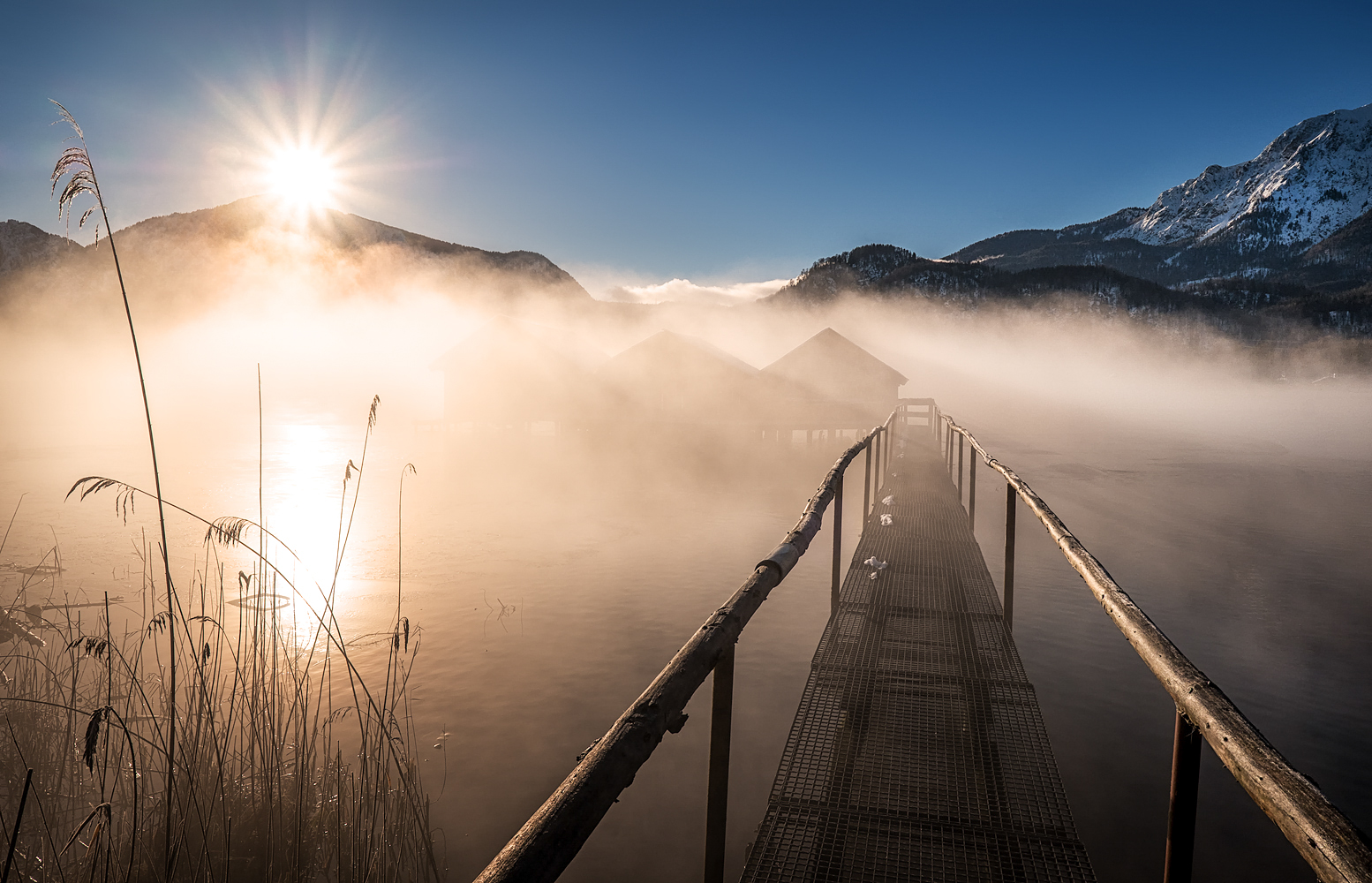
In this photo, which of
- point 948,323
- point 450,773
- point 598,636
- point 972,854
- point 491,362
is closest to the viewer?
point 972,854

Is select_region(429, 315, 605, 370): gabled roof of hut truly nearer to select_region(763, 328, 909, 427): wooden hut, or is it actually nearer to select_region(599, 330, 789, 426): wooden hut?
select_region(599, 330, 789, 426): wooden hut

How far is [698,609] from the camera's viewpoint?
1012 centimetres

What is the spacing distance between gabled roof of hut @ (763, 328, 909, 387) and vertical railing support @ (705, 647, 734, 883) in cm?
3146

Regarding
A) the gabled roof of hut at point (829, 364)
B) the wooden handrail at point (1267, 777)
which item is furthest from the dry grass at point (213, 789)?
the gabled roof of hut at point (829, 364)

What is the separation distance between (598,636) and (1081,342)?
5410 inches

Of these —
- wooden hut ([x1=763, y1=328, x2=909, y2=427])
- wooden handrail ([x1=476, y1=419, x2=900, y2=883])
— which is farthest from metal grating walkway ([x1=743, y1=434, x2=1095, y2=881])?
wooden hut ([x1=763, y1=328, x2=909, y2=427])

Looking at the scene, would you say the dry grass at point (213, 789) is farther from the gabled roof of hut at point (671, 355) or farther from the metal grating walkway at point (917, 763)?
the gabled roof of hut at point (671, 355)

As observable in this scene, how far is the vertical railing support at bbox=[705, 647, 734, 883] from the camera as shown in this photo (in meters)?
2.24

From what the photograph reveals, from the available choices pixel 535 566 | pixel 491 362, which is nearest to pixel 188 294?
pixel 491 362

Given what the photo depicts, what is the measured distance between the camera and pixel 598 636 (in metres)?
Answer: 8.90

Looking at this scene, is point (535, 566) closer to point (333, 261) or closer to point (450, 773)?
point (450, 773)

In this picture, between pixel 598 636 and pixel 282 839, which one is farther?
pixel 598 636

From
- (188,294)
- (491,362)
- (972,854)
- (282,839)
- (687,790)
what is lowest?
(687,790)

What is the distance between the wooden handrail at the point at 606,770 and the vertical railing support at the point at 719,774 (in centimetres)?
10
